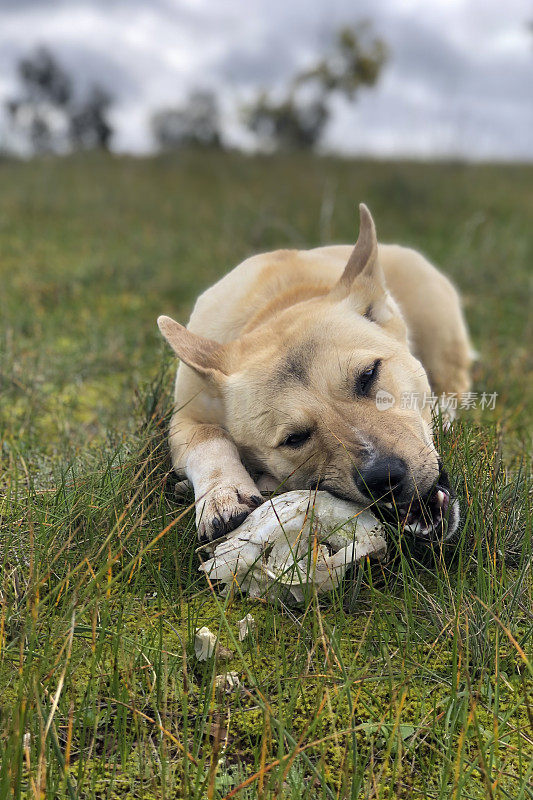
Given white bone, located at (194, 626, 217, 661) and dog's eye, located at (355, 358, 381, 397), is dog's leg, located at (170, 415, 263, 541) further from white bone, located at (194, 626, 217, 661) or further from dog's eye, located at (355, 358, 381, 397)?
dog's eye, located at (355, 358, 381, 397)

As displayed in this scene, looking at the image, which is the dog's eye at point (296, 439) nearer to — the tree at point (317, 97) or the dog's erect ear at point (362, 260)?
the dog's erect ear at point (362, 260)

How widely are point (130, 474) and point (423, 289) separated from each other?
239 centimetres

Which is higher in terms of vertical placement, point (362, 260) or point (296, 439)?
point (362, 260)

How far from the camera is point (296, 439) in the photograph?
8.50 ft

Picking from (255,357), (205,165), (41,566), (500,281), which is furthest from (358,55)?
(41,566)

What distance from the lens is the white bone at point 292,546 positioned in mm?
2164

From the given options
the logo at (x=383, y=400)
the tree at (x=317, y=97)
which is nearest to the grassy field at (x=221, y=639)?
the logo at (x=383, y=400)

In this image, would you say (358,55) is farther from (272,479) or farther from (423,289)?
(272,479)

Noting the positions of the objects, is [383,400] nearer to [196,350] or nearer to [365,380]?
[365,380]

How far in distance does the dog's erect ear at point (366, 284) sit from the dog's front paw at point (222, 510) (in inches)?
41.6

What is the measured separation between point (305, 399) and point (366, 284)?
2.55ft

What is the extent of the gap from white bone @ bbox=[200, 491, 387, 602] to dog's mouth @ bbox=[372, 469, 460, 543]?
0.07 m

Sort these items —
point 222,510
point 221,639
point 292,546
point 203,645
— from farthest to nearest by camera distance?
1. point 222,510
2. point 292,546
3. point 221,639
4. point 203,645

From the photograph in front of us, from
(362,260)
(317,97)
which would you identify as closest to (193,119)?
(317,97)
